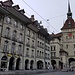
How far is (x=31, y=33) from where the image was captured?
1513 inches

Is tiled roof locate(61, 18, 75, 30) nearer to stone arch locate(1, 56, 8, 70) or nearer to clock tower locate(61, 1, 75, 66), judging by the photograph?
clock tower locate(61, 1, 75, 66)

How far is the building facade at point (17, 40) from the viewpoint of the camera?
91.1 feet

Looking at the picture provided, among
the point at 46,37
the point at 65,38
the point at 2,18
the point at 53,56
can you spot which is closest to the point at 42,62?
the point at 46,37

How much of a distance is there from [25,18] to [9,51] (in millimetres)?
8431

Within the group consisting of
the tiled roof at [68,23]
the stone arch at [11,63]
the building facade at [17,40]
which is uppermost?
the tiled roof at [68,23]

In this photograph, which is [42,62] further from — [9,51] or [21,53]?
[9,51]

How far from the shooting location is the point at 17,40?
105 feet

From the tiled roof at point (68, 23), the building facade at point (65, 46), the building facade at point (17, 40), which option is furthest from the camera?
the tiled roof at point (68, 23)

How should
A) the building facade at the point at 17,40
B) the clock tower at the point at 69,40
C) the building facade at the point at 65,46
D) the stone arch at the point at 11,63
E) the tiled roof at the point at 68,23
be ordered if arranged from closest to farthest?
the building facade at the point at 17,40 < the stone arch at the point at 11,63 < the building facade at the point at 65,46 < the clock tower at the point at 69,40 < the tiled roof at the point at 68,23

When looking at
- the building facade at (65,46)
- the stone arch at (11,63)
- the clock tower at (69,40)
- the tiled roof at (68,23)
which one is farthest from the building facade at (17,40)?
the tiled roof at (68,23)

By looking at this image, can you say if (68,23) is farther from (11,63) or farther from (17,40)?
(11,63)

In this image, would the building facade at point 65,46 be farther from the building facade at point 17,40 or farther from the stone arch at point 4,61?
the stone arch at point 4,61

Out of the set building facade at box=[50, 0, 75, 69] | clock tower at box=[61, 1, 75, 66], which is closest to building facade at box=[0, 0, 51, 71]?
building facade at box=[50, 0, 75, 69]

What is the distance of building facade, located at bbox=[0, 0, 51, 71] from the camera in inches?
1094
